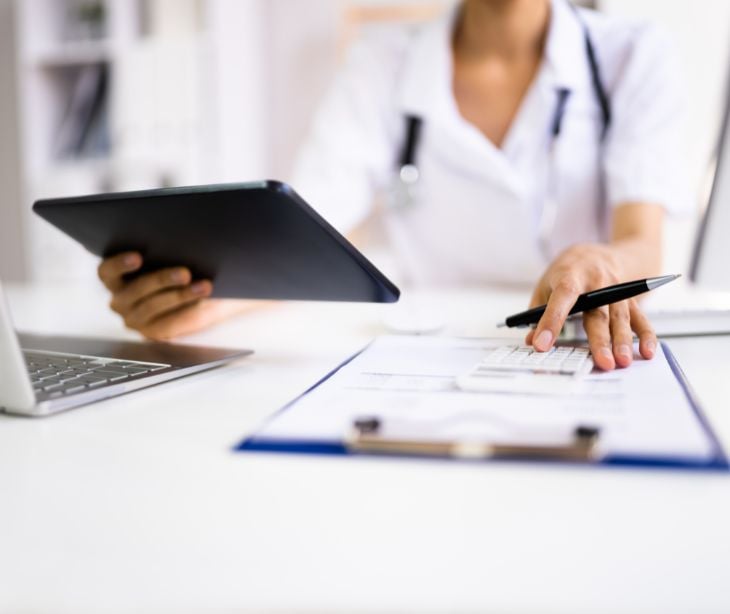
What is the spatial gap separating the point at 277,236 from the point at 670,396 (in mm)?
306

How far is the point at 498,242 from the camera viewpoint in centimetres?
126

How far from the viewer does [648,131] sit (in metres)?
1.11

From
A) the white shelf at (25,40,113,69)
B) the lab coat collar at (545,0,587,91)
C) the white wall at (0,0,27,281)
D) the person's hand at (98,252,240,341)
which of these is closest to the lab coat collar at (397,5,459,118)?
the lab coat collar at (545,0,587,91)

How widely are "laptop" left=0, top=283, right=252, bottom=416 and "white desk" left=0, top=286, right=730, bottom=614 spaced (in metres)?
0.03

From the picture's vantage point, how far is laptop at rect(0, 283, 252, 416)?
43cm

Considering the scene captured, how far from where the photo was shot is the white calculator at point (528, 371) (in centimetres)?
44

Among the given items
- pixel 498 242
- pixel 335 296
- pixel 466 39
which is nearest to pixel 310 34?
pixel 466 39

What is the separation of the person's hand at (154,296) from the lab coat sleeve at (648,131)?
0.69 metres

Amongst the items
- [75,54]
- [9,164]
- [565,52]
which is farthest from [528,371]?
[9,164]

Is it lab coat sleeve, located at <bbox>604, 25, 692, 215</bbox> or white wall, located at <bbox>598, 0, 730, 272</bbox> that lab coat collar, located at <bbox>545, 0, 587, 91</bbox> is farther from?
white wall, located at <bbox>598, 0, 730, 272</bbox>

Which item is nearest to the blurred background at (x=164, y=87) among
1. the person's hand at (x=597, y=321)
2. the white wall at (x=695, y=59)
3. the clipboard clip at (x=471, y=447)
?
the white wall at (x=695, y=59)

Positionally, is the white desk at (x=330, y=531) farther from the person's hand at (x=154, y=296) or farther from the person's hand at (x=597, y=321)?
the person's hand at (x=154, y=296)

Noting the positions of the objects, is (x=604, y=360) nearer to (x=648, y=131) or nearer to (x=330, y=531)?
(x=330, y=531)

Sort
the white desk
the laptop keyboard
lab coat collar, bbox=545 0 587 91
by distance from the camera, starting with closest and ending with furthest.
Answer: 1. the white desk
2. the laptop keyboard
3. lab coat collar, bbox=545 0 587 91
